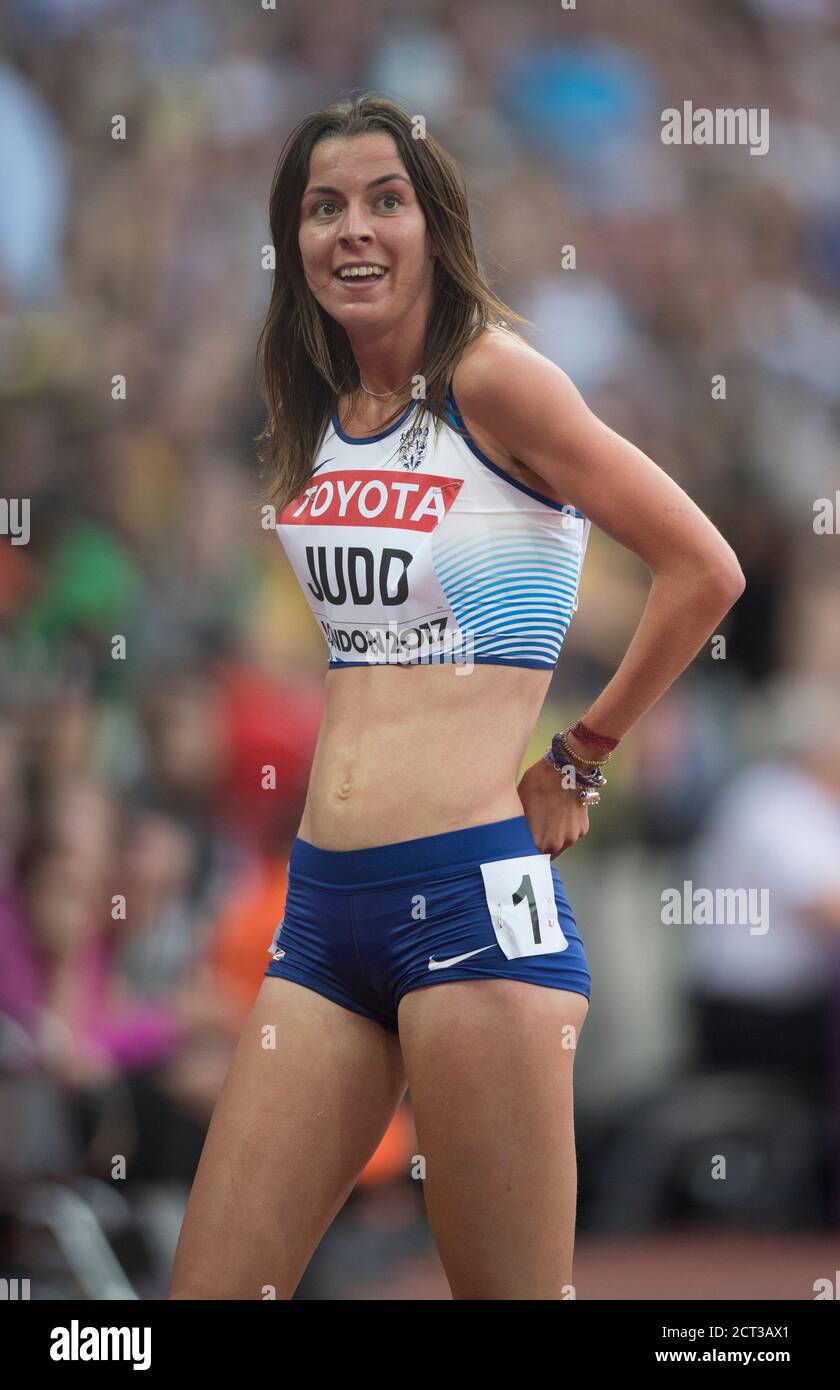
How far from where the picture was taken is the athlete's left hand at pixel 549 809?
277 centimetres

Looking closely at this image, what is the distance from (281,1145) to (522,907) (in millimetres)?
508

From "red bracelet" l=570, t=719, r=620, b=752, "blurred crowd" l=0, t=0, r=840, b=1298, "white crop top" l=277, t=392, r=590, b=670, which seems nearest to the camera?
"white crop top" l=277, t=392, r=590, b=670

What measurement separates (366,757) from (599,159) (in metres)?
5.37

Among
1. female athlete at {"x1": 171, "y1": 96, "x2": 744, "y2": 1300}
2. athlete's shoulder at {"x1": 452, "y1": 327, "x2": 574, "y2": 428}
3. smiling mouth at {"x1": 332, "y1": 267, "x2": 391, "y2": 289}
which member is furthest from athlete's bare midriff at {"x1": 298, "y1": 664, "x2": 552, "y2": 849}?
smiling mouth at {"x1": 332, "y1": 267, "x2": 391, "y2": 289}

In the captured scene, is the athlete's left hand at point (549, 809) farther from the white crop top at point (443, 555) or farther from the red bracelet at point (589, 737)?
the white crop top at point (443, 555)

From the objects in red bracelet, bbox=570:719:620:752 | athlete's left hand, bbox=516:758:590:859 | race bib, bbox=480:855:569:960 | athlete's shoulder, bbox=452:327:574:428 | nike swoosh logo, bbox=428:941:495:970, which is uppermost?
athlete's shoulder, bbox=452:327:574:428

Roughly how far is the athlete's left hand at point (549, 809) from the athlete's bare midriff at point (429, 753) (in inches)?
2.0

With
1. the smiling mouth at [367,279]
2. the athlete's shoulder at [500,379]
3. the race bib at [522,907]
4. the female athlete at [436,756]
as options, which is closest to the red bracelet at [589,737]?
the female athlete at [436,756]

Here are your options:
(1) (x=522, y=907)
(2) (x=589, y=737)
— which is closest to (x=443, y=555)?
(2) (x=589, y=737)

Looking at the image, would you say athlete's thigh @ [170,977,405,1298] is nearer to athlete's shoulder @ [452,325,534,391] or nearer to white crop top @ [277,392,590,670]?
white crop top @ [277,392,590,670]

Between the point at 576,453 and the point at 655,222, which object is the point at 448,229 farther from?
the point at 655,222

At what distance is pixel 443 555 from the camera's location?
2.66 metres

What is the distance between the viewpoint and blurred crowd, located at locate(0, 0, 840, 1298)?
4832mm

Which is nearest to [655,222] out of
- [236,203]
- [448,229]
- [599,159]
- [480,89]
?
[599,159]
